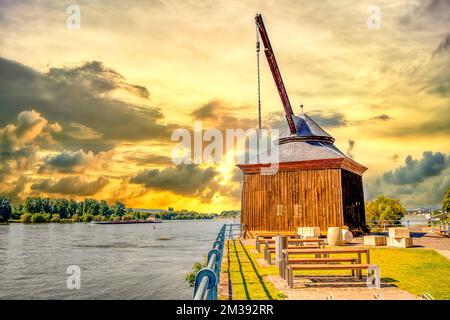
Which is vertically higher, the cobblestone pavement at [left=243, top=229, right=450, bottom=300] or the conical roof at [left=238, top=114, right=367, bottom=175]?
the conical roof at [left=238, top=114, right=367, bottom=175]

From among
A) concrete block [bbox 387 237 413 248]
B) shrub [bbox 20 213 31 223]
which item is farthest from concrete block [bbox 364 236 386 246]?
shrub [bbox 20 213 31 223]

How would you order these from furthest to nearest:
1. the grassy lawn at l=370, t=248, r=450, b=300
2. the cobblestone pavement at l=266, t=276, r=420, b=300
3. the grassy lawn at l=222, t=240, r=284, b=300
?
the grassy lawn at l=370, t=248, r=450, b=300 → the grassy lawn at l=222, t=240, r=284, b=300 → the cobblestone pavement at l=266, t=276, r=420, b=300

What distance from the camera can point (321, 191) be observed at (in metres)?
30.0

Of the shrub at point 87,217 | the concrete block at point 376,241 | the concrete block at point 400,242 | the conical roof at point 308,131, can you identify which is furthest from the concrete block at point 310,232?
the shrub at point 87,217

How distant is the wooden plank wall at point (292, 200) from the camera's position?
2964 cm

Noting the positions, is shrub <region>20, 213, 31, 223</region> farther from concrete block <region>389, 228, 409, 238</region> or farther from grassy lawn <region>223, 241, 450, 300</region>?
concrete block <region>389, 228, 409, 238</region>

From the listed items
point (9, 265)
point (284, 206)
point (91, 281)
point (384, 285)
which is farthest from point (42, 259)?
point (384, 285)

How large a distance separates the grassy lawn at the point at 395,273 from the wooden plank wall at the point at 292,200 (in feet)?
37.0

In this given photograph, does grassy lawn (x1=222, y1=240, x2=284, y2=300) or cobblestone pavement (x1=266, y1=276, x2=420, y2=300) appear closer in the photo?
cobblestone pavement (x1=266, y1=276, x2=420, y2=300)

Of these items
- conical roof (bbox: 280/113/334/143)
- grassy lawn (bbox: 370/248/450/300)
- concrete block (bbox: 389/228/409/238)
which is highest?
conical roof (bbox: 280/113/334/143)

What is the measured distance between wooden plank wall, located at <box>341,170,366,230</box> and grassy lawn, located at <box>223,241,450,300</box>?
39.6ft

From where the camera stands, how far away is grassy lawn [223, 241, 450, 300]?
31.6ft

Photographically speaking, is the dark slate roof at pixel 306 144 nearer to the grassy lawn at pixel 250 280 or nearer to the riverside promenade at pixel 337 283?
the riverside promenade at pixel 337 283

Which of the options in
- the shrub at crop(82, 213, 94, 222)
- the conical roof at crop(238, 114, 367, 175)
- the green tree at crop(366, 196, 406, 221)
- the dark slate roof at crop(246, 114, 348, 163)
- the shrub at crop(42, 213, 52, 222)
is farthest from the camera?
the shrub at crop(82, 213, 94, 222)
